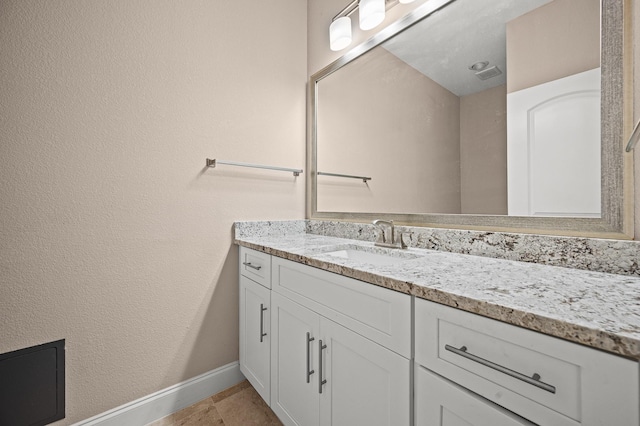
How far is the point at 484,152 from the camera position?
109 cm

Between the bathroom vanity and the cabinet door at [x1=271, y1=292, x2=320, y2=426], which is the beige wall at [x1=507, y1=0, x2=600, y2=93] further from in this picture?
the cabinet door at [x1=271, y1=292, x2=320, y2=426]

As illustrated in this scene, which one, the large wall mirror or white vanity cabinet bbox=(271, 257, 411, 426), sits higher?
the large wall mirror

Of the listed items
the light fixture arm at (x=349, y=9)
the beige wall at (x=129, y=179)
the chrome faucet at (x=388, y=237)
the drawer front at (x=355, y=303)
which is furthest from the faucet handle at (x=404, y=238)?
the light fixture arm at (x=349, y=9)

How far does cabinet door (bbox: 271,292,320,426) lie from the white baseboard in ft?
1.48

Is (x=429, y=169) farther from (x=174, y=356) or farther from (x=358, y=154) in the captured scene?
(x=174, y=356)

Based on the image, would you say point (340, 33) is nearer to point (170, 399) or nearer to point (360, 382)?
point (360, 382)

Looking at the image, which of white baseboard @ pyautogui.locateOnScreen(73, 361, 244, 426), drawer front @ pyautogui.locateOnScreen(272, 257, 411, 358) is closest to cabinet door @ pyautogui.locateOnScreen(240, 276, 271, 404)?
white baseboard @ pyautogui.locateOnScreen(73, 361, 244, 426)

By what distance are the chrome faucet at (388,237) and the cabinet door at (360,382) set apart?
1.68ft

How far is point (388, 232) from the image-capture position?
1.38 meters

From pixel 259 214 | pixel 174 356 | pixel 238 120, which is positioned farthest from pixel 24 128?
pixel 174 356

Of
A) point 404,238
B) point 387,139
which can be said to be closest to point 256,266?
point 404,238

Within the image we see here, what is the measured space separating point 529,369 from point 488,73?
1037mm

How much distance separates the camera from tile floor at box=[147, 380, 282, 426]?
132cm

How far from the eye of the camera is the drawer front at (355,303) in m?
0.71
